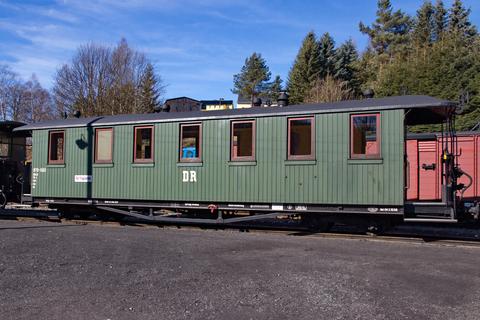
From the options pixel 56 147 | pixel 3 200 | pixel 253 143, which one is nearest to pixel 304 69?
pixel 3 200

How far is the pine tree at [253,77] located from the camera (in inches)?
2633

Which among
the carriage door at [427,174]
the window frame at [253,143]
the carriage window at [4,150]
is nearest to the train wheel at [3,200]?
the carriage window at [4,150]

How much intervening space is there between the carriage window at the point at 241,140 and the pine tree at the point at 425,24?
4350cm

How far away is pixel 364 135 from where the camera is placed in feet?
34.7

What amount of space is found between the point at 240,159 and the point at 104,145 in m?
4.25

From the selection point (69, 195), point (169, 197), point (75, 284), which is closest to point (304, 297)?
point (75, 284)

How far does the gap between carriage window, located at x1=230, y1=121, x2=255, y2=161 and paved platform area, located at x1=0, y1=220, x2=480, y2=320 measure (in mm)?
2386

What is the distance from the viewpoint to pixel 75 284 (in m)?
6.31

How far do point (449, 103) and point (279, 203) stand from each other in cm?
429

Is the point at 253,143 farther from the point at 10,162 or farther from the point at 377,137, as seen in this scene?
the point at 10,162

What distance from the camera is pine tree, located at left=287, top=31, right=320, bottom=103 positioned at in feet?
137

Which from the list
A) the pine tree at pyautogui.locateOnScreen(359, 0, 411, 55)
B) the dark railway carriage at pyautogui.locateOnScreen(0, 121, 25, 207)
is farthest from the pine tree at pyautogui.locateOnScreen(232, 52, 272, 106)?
the dark railway carriage at pyautogui.locateOnScreen(0, 121, 25, 207)

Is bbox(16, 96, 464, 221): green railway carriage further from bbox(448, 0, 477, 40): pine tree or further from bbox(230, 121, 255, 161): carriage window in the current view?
bbox(448, 0, 477, 40): pine tree

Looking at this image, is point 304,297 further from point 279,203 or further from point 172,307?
point 279,203
